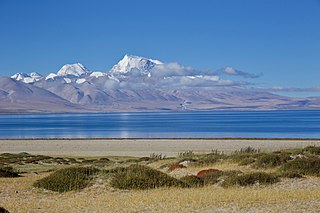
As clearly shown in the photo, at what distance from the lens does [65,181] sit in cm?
2092

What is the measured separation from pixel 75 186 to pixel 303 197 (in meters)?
8.87

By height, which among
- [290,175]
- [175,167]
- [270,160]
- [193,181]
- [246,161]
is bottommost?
[193,181]

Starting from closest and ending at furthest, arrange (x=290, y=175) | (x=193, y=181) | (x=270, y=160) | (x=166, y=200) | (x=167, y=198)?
(x=166, y=200), (x=167, y=198), (x=193, y=181), (x=290, y=175), (x=270, y=160)

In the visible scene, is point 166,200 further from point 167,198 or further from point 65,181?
point 65,181

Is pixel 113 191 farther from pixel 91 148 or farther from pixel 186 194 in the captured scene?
pixel 91 148

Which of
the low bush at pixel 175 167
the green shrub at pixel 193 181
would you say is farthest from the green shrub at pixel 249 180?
the low bush at pixel 175 167

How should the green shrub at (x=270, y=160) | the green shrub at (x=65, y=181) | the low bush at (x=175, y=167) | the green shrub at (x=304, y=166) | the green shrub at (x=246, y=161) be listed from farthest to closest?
the low bush at (x=175, y=167), the green shrub at (x=246, y=161), the green shrub at (x=270, y=160), the green shrub at (x=304, y=166), the green shrub at (x=65, y=181)

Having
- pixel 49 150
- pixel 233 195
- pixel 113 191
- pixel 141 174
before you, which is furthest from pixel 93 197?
pixel 49 150

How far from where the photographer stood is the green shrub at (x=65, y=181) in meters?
20.6

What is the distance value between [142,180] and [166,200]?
378 centimetres

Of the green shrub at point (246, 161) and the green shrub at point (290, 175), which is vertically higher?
the green shrub at point (246, 161)

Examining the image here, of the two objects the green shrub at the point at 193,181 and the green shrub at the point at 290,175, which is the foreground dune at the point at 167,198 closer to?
the green shrub at the point at 290,175

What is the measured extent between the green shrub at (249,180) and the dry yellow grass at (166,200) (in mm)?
619

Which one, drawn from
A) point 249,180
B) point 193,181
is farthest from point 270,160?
point 193,181
